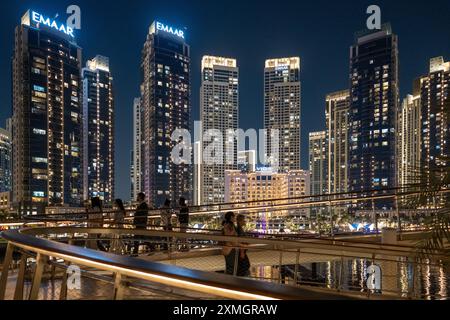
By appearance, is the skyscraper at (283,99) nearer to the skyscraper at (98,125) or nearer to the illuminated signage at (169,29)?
the illuminated signage at (169,29)

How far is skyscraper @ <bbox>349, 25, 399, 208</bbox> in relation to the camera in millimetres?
108000

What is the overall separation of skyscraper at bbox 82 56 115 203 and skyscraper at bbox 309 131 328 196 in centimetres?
7367

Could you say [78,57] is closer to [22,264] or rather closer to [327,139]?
[327,139]

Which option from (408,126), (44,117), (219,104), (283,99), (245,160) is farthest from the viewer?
(283,99)

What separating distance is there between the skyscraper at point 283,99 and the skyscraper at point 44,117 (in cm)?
6460

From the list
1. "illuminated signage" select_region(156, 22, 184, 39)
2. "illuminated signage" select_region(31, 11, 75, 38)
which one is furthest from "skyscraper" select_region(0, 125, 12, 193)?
"illuminated signage" select_region(156, 22, 184, 39)

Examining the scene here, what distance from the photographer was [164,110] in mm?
125375

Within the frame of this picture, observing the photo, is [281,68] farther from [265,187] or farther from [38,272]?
[38,272]

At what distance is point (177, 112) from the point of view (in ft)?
417

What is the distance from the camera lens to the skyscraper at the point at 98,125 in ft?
484

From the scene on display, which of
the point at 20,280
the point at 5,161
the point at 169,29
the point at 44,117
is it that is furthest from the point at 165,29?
the point at 20,280

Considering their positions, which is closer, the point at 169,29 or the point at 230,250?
the point at 230,250

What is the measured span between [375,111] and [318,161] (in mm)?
48482

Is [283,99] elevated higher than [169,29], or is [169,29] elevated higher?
[169,29]
